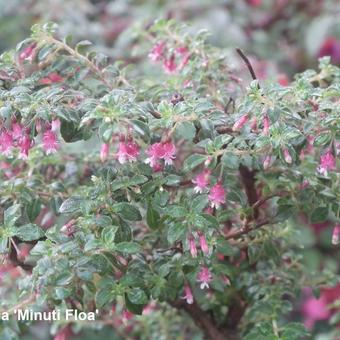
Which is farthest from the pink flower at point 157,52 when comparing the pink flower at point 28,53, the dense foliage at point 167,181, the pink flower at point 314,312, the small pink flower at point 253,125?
the pink flower at point 314,312

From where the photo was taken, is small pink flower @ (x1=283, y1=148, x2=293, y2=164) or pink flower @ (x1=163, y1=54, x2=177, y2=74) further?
pink flower @ (x1=163, y1=54, x2=177, y2=74)

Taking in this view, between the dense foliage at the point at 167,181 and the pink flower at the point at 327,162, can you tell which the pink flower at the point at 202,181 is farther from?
the pink flower at the point at 327,162

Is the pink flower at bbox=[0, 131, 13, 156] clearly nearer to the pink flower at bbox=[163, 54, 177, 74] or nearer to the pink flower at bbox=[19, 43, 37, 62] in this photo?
the pink flower at bbox=[19, 43, 37, 62]

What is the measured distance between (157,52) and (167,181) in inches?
15.0

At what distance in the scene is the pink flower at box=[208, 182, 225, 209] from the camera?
3.00ft

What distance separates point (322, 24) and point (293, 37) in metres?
0.25

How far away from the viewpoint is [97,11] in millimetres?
2611

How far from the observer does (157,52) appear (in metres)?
1.23

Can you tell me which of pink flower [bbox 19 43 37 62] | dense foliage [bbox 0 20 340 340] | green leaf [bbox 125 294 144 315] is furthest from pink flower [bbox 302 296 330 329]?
pink flower [bbox 19 43 37 62]

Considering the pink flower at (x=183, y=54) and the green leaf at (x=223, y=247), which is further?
the pink flower at (x=183, y=54)

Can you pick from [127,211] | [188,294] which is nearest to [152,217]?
[127,211]

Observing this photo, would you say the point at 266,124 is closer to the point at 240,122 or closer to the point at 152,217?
the point at 240,122

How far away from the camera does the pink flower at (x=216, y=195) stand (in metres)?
0.91

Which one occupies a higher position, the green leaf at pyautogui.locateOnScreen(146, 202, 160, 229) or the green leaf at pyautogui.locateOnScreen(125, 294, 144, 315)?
the green leaf at pyautogui.locateOnScreen(146, 202, 160, 229)
